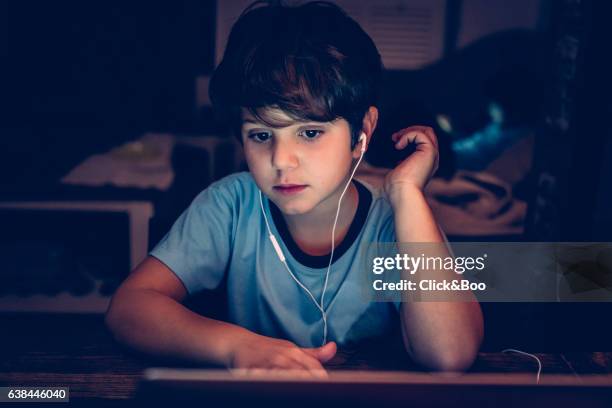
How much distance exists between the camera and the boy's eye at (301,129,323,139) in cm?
94

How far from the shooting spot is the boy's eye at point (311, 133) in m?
0.94

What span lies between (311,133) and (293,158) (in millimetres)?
69

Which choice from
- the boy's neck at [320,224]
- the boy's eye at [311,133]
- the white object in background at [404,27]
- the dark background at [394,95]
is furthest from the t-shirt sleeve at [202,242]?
the white object in background at [404,27]

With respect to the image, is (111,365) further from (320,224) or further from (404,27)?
(404,27)

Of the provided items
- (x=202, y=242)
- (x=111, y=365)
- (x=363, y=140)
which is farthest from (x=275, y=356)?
(x=363, y=140)

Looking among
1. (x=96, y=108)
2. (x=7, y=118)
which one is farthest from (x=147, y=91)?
(x=7, y=118)

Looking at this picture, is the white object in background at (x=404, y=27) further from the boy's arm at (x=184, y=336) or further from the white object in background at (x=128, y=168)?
the boy's arm at (x=184, y=336)

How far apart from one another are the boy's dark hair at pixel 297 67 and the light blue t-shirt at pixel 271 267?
150 mm

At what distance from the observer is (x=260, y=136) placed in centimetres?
96

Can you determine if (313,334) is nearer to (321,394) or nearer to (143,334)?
(143,334)

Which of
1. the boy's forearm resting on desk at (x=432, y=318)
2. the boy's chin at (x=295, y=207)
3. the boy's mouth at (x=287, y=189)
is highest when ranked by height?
the boy's mouth at (x=287, y=189)

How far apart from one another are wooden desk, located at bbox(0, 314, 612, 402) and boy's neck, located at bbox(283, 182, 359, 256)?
0.27m

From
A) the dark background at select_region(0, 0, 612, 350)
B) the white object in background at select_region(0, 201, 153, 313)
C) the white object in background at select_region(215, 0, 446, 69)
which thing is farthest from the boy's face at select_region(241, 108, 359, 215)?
the white object in background at select_region(215, 0, 446, 69)

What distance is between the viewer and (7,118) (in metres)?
2.28
